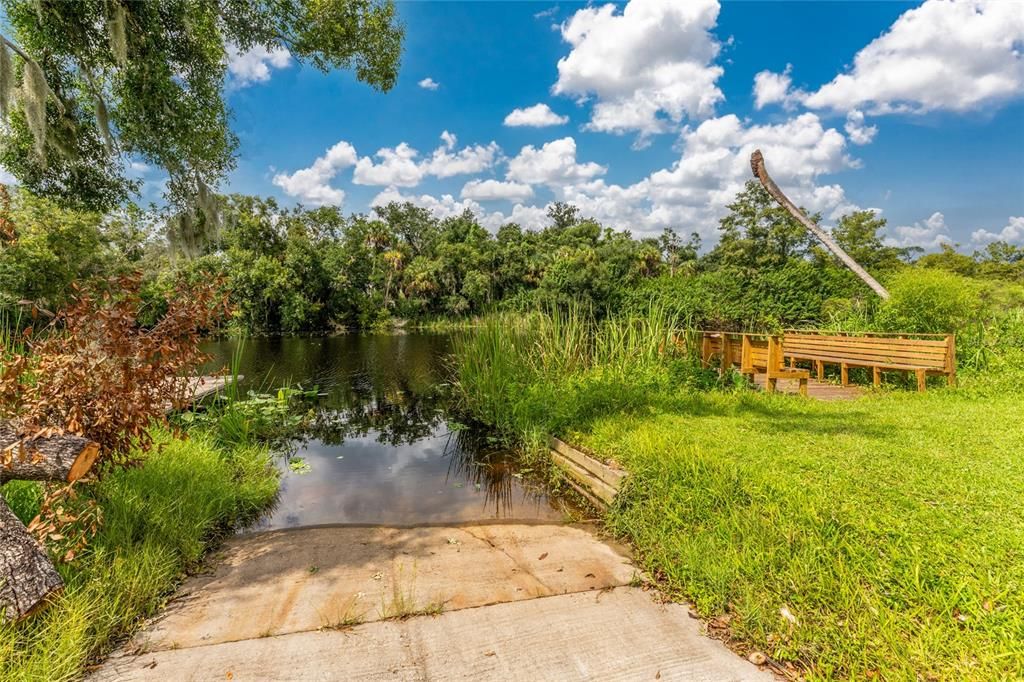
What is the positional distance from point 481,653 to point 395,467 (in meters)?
3.60

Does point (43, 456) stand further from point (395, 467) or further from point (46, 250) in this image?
point (46, 250)

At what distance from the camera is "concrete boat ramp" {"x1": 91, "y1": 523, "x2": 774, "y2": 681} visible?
1801 mm

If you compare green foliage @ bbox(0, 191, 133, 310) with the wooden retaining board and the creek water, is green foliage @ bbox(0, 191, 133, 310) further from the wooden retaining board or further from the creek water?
the wooden retaining board

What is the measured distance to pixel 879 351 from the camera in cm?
645

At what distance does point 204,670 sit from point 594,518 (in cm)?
255

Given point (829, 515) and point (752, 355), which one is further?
point (752, 355)

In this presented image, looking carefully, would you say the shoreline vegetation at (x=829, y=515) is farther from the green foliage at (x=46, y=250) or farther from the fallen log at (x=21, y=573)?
the green foliage at (x=46, y=250)

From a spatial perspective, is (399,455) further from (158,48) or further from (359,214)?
(359,214)

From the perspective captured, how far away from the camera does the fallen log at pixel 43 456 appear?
6.77ft

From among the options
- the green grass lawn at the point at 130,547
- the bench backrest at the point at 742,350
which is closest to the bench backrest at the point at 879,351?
the bench backrest at the point at 742,350

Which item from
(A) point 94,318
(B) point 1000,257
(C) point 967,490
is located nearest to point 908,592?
(C) point 967,490

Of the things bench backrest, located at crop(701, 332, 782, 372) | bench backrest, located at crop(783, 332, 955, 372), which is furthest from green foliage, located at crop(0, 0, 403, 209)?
bench backrest, located at crop(783, 332, 955, 372)

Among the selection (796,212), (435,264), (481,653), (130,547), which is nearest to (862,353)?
(796,212)

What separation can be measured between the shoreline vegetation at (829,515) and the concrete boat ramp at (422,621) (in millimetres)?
278
